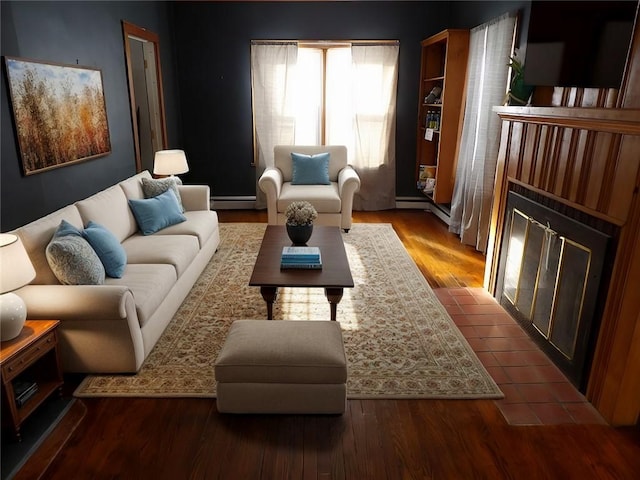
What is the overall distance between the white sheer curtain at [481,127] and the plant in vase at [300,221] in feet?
6.35

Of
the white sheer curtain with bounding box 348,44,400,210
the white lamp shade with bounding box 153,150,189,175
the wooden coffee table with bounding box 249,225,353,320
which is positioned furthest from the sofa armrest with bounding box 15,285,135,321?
the white sheer curtain with bounding box 348,44,400,210

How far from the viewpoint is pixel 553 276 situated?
285 centimetres

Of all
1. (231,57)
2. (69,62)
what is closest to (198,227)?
(69,62)

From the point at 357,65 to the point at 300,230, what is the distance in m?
3.40

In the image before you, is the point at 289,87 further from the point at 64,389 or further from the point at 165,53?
the point at 64,389

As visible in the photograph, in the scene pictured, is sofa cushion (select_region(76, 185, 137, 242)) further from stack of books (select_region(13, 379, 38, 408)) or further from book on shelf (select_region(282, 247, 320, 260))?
book on shelf (select_region(282, 247, 320, 260))

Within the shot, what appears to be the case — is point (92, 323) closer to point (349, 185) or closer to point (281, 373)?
point (281, 373)

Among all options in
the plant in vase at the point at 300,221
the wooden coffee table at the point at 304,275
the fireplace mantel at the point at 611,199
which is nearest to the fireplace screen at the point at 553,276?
the fireplace mantel at the point at 611,199

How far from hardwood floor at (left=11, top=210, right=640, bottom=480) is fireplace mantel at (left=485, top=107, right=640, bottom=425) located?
23 cm

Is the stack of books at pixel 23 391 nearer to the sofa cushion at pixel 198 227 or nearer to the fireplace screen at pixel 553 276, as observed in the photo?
the sofa cushion at pixel 198 227

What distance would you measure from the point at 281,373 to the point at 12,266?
1.35m

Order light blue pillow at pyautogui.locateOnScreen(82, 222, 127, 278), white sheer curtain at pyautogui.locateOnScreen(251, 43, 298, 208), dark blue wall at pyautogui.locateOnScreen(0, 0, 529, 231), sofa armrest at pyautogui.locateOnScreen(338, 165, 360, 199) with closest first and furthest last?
light blue pillow at pyautogui.locateOnScreen(82, 222, 127, 278) < dark blue wall at pyautogui.locateOnScreen(0, 0, 529, 231) < sofa armrest at pyautogui.locateOnScreen(338, 165, 360, 199) < white sheer curtain at pyautogui.locateOnScreen(251, 43, 298, 208)

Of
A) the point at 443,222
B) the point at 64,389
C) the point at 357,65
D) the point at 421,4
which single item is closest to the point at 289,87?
the point at 357,65

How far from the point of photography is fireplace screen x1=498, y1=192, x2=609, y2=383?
8.23 ft
